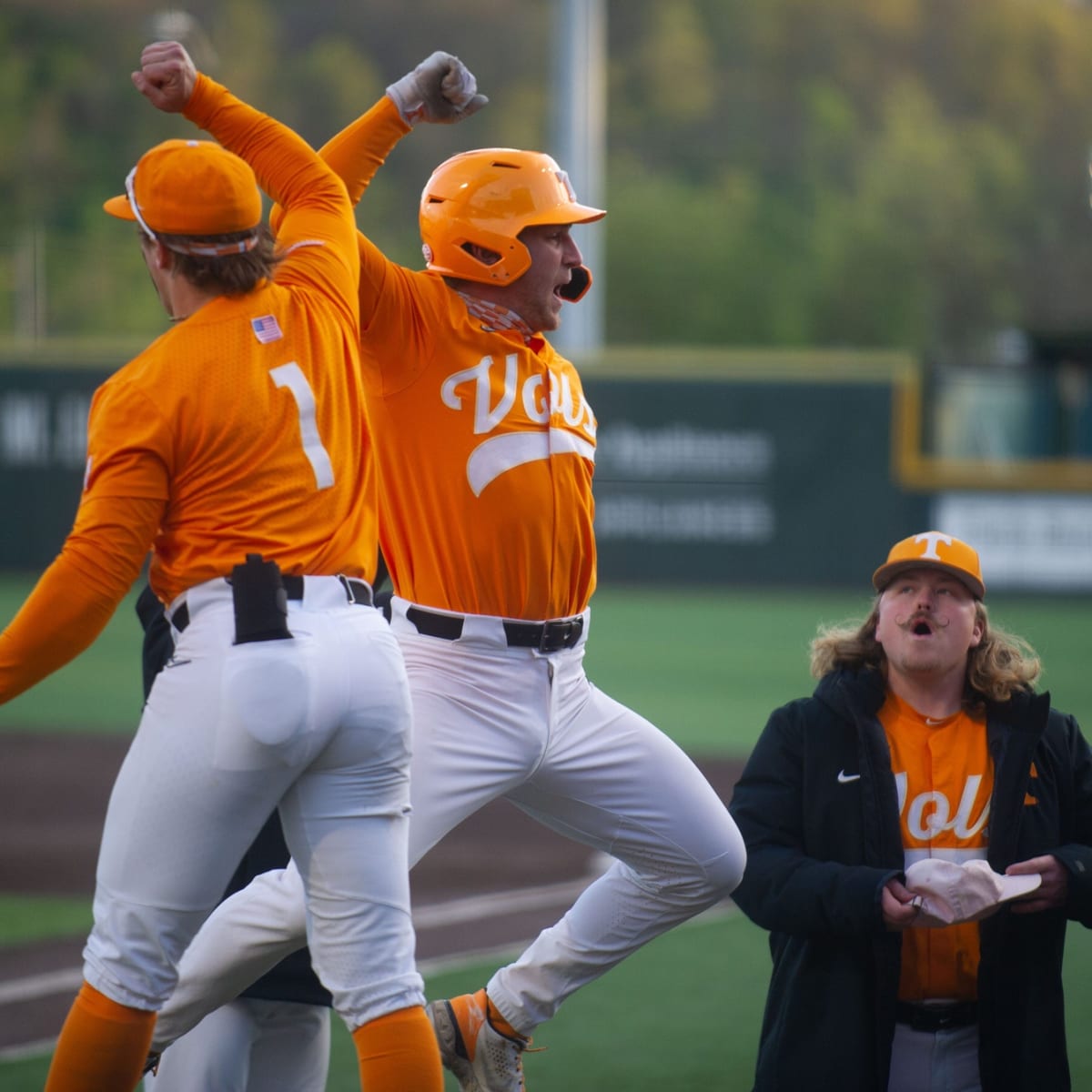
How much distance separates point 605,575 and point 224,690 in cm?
1501

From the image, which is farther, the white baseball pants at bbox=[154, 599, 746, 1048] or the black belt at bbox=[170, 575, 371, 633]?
the white baseball pants at bbox=[154, 599, 746, 1048]

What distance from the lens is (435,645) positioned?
157 inches

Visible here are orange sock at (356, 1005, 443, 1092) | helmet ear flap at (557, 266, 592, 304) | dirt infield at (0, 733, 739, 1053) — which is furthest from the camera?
dirt infield at (0, 733, 739, 1053)

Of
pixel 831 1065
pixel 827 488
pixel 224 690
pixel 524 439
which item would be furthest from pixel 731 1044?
pixel 827 488

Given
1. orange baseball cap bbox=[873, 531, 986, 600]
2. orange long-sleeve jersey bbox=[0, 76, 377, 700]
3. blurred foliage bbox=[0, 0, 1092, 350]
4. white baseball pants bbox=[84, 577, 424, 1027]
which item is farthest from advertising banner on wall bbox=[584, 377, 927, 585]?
blurred foliage bbox=[0, 0, 1092, 350]

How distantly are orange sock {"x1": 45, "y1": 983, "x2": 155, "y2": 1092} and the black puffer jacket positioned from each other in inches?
52.1

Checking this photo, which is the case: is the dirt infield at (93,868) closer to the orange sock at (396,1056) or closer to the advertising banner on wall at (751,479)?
the orange sock at (396,1056)

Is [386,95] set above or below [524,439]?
above

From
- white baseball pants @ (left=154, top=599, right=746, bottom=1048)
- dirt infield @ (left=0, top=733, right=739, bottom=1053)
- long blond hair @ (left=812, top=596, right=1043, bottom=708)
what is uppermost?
long blond hair @ (left=812, top=596, right=1043, bottom=708)

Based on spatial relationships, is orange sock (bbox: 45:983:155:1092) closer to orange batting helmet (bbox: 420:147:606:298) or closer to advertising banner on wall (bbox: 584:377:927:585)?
orange batting helmet (bbox: 420:147:606:298)

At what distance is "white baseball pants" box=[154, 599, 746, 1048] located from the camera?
3.70 meters

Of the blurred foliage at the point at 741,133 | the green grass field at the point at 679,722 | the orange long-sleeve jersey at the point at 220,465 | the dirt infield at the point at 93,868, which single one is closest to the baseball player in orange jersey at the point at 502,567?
the orange long-sleeve jersey at the point at 220,465

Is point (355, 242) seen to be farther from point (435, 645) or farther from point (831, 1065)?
point (831, 1065)

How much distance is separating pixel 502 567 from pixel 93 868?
15.2 ft
